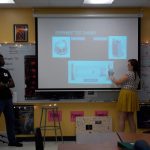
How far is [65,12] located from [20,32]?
0.90 metres

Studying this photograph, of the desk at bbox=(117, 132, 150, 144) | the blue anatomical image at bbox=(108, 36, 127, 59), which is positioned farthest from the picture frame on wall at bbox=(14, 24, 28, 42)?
the desk at bbox=(117, 132, 150, 144)

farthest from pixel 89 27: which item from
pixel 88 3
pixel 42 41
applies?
pixel 42 41

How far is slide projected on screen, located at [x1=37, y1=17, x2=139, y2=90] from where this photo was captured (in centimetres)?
606

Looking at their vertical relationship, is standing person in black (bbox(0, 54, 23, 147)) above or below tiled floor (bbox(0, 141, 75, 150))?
above

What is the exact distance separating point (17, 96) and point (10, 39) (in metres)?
1.06

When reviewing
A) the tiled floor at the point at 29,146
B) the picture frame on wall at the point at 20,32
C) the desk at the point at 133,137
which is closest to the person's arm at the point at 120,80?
the tiled floor at the point at 29,146

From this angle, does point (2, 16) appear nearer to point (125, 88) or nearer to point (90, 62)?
point (90, 62)

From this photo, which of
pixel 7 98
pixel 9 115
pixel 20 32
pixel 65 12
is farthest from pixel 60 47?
pixel 9 115

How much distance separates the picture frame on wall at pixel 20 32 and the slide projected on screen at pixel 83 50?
0.27 m

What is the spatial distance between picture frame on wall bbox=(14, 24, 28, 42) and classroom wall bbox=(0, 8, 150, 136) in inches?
2.4

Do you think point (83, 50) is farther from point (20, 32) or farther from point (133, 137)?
point (133, 137)

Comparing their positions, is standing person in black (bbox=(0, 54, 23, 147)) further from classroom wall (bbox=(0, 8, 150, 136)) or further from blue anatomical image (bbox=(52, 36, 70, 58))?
blue anatomical image (bbox=(52, 36, 70, 58))

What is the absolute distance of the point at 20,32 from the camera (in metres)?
6.14

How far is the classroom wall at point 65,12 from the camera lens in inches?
241
